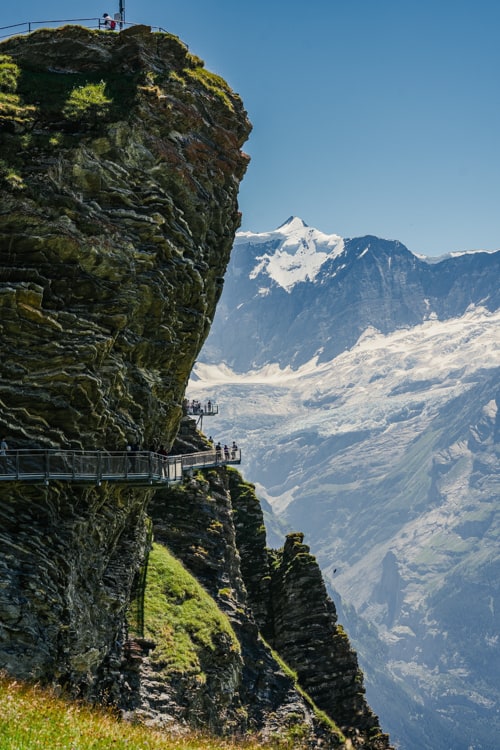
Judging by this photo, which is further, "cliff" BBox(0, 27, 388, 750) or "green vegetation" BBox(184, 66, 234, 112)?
"green vegetation" BBox(184, 66, 234, 112)

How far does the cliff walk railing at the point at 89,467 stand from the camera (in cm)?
3944

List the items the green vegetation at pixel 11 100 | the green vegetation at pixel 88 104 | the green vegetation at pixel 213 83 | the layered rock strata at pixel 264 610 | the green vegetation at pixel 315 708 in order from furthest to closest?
1. the green vegetation at pixel 315 708
2. the layered rock strata at pixel 264 610
3. the green vegetation at pixel 213 83
4. the green vegetation at pixel 88 104
5. the green vegetation at pixel 11 100

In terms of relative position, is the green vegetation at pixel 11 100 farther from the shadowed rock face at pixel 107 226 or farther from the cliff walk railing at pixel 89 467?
the cliff walk railing at pixel 89 467

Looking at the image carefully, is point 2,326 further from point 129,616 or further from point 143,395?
point 129,616

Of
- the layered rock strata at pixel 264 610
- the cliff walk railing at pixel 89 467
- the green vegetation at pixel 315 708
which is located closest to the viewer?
the cliff walk railing at pixel 89 467

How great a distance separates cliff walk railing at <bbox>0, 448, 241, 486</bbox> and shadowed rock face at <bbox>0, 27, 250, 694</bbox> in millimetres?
834

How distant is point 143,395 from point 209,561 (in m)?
23.5

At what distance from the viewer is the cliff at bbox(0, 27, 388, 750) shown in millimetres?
41281

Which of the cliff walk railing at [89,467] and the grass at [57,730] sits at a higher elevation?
the cliff walk railing at [89,467]

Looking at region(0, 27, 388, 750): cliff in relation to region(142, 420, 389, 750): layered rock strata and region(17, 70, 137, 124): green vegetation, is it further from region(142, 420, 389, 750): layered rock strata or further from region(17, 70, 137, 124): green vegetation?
region(142, 420, 389, 750): layered rock strata

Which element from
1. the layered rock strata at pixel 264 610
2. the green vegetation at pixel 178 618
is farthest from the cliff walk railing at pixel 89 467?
the layered rock strata at pixel 264 610

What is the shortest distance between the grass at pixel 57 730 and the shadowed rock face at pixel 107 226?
53.7 feet

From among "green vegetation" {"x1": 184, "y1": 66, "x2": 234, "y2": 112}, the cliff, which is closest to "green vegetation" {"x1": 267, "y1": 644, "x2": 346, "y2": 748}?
the cliff

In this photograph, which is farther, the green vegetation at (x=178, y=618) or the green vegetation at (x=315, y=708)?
the green vegetation at (x=315, y=708)
